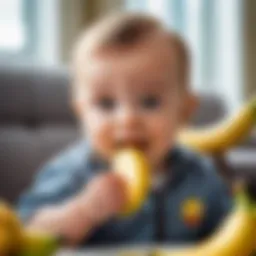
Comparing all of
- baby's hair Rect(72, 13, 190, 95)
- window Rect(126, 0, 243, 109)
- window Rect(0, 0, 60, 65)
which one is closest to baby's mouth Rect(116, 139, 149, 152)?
baby's hair Rect(72, 13, 190, 95)

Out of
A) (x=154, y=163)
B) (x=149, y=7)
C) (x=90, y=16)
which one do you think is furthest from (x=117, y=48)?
(x=149, y=7)

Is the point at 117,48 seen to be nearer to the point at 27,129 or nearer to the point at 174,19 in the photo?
the point at 27,129

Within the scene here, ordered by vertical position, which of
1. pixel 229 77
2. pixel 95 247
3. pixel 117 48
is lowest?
pixel 95 247

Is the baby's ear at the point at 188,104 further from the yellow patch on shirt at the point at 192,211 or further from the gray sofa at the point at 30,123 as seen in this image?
the gray sofa at the point at 30,123

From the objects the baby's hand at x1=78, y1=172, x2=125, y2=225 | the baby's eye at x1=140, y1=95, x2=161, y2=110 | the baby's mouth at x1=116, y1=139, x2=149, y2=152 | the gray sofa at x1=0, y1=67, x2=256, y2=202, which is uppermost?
the gray sofa at x1=0, y1=67, x2=256, y2=202

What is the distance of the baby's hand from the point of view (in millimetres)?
684

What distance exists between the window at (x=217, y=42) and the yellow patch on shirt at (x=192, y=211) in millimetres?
1400

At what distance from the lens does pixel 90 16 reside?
201 centimetres

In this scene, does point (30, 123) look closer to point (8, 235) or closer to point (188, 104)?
point (188, 104)

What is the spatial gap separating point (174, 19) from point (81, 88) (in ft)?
4.79

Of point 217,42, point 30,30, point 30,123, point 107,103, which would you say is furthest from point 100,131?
point 217,42

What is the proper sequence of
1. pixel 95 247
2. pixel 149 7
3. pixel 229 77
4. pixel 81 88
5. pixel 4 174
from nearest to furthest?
pixel 95 247 < pixel 81 88 < pixel 4 174 < pixel 149 7 < pixel 229 77

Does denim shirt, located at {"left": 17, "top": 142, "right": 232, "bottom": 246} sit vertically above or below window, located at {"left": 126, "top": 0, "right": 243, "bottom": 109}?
below

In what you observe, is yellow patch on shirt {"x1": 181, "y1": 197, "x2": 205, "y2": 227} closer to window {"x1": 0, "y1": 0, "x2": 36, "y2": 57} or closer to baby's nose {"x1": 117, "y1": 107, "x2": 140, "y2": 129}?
baby's nose {"x1": 117, "y1": 107, "x2": 140, "y2": 129}
